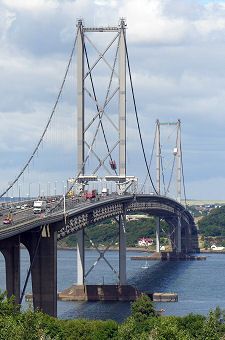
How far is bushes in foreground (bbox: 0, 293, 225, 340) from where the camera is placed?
35.9 m

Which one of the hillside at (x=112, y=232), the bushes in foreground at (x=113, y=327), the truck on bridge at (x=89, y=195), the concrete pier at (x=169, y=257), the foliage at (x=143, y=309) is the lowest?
the bushes in foreground at (x=113, y=327)

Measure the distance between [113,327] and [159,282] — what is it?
34.0 m

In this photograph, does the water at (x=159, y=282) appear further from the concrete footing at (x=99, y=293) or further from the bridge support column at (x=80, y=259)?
the bridge support column at (x=80, y=259)

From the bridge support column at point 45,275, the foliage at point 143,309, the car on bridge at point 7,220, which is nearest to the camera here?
the car on bridge at point 7,220

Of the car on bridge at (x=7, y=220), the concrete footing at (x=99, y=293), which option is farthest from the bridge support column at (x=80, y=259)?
the car on bridge at (x=7, y=220)

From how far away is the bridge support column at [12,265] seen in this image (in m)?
48.0

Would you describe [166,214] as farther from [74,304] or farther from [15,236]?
[15,236]

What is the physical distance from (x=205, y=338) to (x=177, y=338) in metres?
4.30

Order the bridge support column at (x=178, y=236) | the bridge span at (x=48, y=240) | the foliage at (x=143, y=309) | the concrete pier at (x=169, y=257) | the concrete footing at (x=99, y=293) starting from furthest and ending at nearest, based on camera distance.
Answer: the bridge support column at (x=178, y=236)
the concrete pier at (x=169, y=257)
the concrete footing at (x=99, y=293)
the foliage at (x=143, y=309)
the bridge span at (x=48, y=240)

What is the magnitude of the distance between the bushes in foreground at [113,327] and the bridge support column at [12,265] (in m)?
1.48

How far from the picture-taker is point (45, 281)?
173 feet

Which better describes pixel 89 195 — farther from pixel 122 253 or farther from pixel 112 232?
pixel 112 232

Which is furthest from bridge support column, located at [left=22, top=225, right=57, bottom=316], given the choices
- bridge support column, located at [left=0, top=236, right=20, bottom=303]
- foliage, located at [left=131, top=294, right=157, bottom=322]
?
bridge support column, located at [left=0, top=236, right=20, bottom=303]

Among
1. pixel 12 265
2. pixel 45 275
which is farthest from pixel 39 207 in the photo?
pixel 12 265
